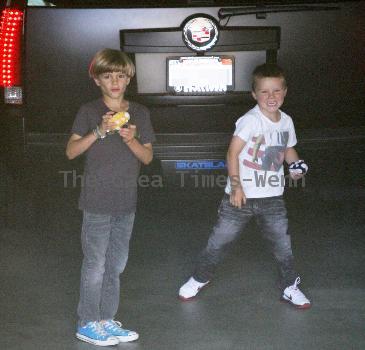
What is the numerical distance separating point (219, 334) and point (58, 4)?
247 centimetres

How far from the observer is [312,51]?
5.83 meters

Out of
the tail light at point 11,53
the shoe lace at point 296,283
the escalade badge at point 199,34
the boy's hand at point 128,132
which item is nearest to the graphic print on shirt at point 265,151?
the shoe lace at point 296,283

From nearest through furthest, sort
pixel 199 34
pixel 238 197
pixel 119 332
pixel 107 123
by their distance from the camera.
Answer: pixel 107 123, pixel 119 332, pixel 238 197, pixel 199 34

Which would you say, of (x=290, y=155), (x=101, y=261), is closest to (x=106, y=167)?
(x=101, y=261)

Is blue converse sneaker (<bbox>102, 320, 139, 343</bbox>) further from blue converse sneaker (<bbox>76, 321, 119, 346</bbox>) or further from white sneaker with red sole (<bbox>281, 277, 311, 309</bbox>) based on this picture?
white sneaker with red sole (<bbox>281, 277, 311, 309</bbox>)

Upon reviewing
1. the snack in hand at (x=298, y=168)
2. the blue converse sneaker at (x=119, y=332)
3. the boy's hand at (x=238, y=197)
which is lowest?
the blue converse sneaker at (x=119, y=332)

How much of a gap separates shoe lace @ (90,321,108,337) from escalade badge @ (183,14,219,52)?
2.04 meters

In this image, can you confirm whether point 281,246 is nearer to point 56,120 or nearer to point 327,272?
point 327,272

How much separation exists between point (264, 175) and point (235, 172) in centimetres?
16

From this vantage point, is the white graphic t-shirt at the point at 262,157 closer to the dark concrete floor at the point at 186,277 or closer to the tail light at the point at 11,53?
the dark concrete floor at the point at 186,277

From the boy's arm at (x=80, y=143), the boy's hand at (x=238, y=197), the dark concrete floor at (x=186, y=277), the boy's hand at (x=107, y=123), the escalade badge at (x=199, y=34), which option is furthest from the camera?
the escalade badge at (x=199, y=34)

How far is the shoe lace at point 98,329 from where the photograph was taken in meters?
4.31

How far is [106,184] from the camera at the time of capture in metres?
4.25

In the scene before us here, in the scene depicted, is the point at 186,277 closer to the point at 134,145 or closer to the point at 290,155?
the point at 290,155
